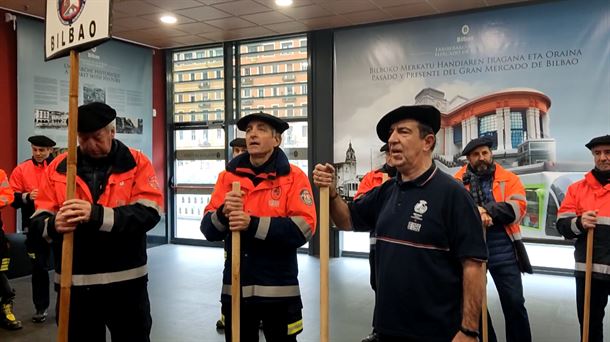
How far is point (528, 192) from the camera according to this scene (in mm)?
6121

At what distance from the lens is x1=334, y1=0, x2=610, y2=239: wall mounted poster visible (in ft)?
19.2

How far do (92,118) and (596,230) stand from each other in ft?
10.1

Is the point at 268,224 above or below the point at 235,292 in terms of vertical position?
above

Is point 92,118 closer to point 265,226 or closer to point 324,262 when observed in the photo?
point 265,226

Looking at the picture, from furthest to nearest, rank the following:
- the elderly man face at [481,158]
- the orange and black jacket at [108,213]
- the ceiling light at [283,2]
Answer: the ceiling light at [283,2]
the elderly man face at [481,158]
the orange and black jacket at [108,213]

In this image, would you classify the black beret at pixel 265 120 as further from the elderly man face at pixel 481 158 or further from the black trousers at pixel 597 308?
the black trousers at pixel 597 308

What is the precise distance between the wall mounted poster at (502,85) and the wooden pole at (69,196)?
541cm

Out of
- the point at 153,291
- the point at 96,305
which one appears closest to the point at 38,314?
the point at 153,291

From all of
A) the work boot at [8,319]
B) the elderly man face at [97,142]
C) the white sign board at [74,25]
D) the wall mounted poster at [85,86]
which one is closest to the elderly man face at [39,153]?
the work boot at [8,319]

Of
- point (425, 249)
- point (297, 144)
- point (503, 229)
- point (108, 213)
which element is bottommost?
point (503, 229)

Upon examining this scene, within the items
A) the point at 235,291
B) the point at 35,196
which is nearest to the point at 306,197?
the point at 235,291

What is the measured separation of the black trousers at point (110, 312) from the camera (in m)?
2.26

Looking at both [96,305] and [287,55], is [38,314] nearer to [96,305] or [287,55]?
[96,305]

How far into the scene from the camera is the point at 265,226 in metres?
2.29
